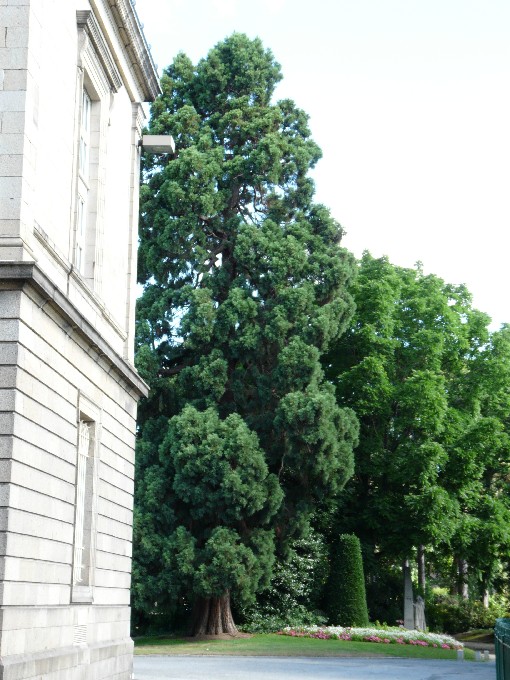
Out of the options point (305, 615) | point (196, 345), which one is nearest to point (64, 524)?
point (196, 345)

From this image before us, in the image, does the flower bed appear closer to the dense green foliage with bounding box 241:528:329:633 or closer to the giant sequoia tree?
the dense green foliage with bounding box 241:528:329:633

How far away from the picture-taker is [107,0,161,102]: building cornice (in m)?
16.1

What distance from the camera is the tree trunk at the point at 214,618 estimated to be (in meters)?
28.8

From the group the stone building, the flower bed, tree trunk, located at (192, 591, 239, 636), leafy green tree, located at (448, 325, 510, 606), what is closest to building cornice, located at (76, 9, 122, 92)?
the stone building

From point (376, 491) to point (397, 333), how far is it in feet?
19.6

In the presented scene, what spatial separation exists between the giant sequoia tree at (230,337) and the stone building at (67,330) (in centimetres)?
1056

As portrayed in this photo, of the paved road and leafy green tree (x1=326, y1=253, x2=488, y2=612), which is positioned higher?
leafy green tree (x1=326, y1=253, x2=488, y2=612)

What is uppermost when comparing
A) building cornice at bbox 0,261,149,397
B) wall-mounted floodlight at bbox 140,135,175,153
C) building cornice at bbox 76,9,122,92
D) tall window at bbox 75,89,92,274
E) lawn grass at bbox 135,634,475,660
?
wall-mounted floodlight at bbox 140,135,175,153

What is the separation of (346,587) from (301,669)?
11.7 metres

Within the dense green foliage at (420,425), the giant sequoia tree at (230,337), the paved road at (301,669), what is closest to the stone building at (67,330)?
the paved road at (301,669)

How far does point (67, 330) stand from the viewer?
13.0m

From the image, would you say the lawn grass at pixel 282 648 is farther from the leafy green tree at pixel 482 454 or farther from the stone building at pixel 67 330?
the stone building at pixel 67 330

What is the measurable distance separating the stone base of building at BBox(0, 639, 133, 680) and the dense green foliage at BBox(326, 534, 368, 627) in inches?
633

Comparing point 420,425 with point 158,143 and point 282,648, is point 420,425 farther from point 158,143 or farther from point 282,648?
point 158,143
